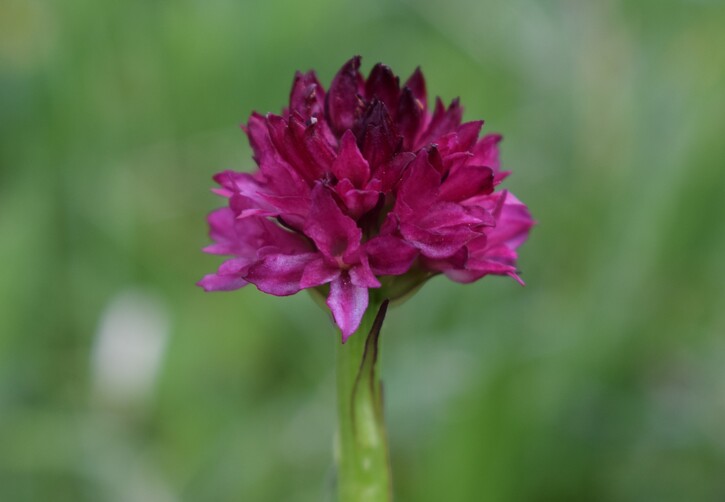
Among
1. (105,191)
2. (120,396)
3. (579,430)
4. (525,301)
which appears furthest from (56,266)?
(579,430)

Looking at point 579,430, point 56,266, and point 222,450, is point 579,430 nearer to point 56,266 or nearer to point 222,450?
point 222,450

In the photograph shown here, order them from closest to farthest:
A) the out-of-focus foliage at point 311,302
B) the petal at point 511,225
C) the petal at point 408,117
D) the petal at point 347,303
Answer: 1. the petal at point 347,303
2. the petal at point 408,117
3. the petal at point 511,225
4. the out-of-focus foliage at point 311,302

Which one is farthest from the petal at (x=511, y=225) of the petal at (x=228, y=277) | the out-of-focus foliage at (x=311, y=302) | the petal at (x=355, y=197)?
the out-of-focus foliage at (x=311, y=302)

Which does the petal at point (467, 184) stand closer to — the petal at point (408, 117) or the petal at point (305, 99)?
the petal at point (408, 117)

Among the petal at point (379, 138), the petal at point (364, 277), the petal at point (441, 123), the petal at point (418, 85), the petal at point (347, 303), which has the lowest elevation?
the petal at point (347, 303)

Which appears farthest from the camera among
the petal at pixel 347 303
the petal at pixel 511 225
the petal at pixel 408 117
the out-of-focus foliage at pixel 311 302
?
the out-of-focus foliage at pixel 311 302

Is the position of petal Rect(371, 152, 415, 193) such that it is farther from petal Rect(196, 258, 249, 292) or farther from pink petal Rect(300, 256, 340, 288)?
petal Rect(196, 258, 249, 292)

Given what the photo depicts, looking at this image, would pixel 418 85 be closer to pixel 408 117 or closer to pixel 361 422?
pixel 408 117
